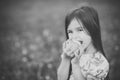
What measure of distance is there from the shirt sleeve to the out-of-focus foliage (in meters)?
1.15

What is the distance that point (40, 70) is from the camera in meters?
3.79

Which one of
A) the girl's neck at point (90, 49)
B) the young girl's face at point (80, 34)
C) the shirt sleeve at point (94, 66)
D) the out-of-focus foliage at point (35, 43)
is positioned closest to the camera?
the shirt sleeve at point (94, 66)

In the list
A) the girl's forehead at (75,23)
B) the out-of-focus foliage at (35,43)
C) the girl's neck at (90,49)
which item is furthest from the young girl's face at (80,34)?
the out-of-focus foliage at (35,43)

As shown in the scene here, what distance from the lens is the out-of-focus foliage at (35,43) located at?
3.93 metres

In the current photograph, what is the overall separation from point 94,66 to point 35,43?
3520 mm

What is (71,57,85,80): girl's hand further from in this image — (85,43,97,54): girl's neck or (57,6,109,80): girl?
(85,43,97,54): girl's neck

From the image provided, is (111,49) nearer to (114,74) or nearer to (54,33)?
(114,74)

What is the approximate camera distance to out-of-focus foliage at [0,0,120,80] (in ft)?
12.9

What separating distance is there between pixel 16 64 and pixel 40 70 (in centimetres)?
78

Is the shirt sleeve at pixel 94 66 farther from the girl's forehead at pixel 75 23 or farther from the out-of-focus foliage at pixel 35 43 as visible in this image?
the out-of-focus foliage at pixel 35 43

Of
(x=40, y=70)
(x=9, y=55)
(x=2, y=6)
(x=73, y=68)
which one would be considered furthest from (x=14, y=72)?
(x=2, y=6)

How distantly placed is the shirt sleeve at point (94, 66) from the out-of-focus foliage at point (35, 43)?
1155mm

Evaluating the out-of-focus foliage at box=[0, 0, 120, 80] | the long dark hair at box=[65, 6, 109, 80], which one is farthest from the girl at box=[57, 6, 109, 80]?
the out-of-focus foliage at box=[0, 0, 120, 80]

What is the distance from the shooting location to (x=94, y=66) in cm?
254
